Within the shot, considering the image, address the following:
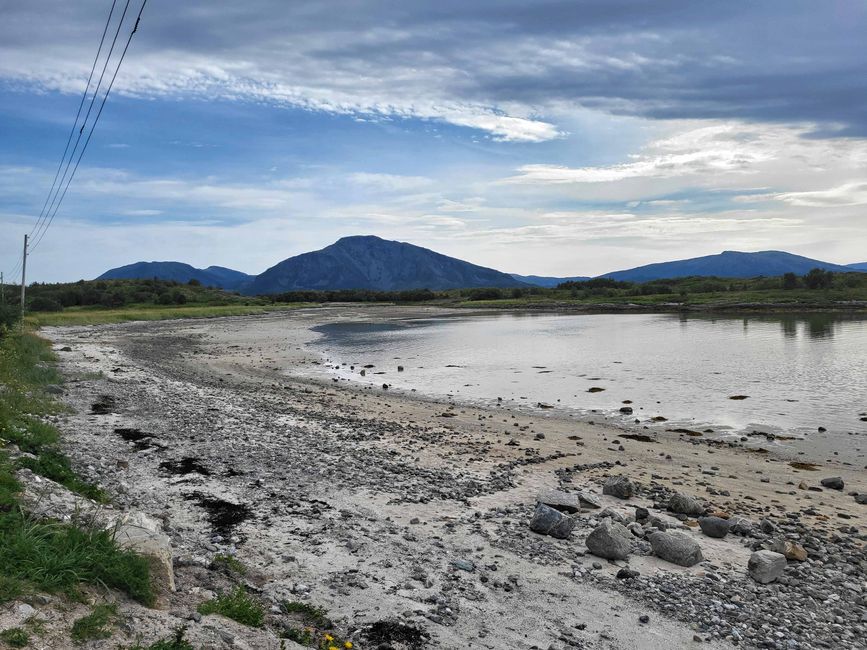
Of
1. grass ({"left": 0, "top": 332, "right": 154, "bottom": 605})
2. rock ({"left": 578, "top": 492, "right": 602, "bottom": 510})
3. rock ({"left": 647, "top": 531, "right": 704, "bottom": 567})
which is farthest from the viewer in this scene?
rock ({"left": 578, "top": 492, "right": 602, "bottom": 510})

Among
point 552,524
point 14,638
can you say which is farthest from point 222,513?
point 552,524

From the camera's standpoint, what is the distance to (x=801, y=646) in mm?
7066

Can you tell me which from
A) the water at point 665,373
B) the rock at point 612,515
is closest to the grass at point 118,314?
the water at point 665,373

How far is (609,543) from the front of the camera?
370 inches

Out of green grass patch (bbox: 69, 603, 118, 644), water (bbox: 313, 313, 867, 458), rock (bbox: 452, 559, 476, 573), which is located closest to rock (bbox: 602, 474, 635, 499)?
rock (bbox: 452, 559, 476, 573)

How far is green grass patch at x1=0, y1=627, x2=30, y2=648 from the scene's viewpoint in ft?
15.4

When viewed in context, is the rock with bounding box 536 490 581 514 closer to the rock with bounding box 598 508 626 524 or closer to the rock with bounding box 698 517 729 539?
the rock with bounding box 598 508 626 524

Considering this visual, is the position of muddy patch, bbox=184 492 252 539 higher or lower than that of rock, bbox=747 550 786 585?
higher

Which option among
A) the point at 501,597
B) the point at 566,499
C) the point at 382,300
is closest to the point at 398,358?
the point at 566,499

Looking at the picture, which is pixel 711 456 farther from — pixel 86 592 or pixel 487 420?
pixel 86 592

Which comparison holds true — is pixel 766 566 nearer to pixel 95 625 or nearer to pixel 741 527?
pixel 741 527

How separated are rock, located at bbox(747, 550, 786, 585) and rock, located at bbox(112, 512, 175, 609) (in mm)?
8616

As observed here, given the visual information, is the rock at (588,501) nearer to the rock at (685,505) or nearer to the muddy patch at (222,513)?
the rock at (685,505)

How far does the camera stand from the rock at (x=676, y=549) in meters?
9.25
